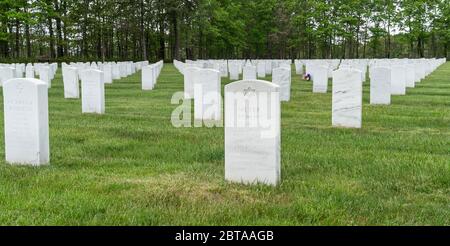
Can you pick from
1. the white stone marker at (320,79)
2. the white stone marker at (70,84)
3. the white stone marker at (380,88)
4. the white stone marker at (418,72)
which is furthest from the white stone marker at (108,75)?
the white stone marker at (380,88)

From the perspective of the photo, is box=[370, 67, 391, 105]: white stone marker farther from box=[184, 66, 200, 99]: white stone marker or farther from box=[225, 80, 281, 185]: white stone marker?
box=[225, 80, 281, 185]: white stone marker

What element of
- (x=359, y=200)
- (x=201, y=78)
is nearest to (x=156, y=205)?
(x=359, y=200)

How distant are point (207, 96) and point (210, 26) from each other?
47.5 m

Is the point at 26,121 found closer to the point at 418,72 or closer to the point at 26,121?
the point at 26,121

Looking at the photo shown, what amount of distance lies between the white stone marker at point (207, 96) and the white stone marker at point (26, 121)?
5.09 metres

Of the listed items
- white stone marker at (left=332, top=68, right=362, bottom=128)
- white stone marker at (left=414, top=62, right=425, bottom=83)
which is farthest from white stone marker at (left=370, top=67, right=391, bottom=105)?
white stone marker at (left=414, top=62, right=425, bottom=83)

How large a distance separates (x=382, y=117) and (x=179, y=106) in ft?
17.1

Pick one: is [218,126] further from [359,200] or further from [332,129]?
[359,200]

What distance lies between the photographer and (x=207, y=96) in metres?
12.0

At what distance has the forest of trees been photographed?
50219 millimetres

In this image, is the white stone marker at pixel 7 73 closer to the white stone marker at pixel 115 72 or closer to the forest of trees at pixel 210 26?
the white stone marker at pixel 115 72

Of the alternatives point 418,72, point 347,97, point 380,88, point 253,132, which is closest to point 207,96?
point 347,97

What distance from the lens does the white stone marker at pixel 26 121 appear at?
6801mm
